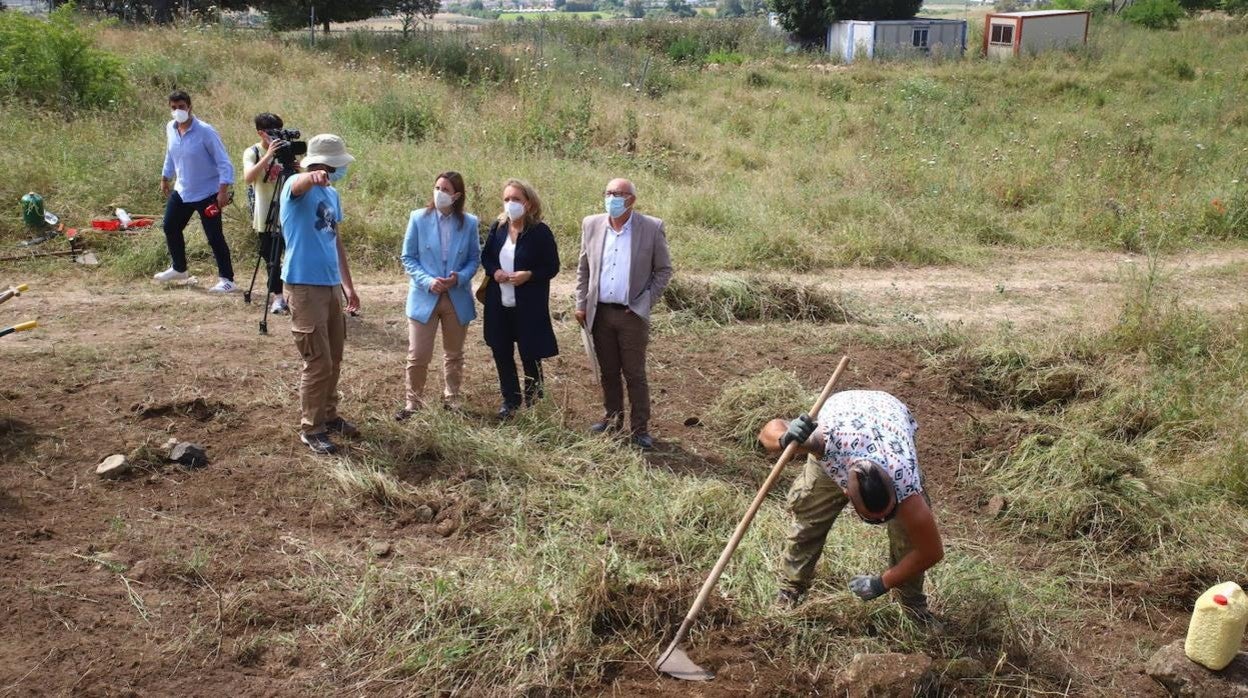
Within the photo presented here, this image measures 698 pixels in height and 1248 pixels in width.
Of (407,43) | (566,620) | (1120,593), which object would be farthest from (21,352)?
(407,43)

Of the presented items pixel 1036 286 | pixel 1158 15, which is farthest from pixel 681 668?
pixel 1158 15

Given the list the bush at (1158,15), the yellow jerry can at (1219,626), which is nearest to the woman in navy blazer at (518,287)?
the yellow jerry can at (1219,626)

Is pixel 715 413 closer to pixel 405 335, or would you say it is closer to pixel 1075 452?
pixel 1075 452

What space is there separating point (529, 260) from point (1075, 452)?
11.3 ft

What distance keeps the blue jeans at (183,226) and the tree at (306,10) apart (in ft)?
60.1

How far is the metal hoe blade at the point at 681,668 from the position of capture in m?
4.25

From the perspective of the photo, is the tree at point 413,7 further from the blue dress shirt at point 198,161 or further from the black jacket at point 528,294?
the black jacket at point 528,294

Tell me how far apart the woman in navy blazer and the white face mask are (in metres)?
0.31

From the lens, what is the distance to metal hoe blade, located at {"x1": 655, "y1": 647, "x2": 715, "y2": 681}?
13.9ft

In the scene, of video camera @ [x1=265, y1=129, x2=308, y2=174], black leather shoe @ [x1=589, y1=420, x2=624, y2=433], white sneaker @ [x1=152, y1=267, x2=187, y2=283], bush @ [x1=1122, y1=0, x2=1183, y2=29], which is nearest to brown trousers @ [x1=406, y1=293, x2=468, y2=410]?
black leather shoe @ [x1=589, y1=420, x2=624, y2=433]

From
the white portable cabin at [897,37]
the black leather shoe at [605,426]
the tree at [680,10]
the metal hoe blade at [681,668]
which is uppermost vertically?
the tree at [680,10]

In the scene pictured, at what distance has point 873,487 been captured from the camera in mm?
3836

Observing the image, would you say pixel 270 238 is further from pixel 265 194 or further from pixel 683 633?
pixel 683 633

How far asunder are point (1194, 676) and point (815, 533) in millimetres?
1645
